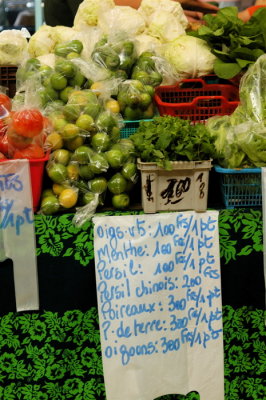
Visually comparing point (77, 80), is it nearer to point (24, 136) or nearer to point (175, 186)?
point (24, 136)

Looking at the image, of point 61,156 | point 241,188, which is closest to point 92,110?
point 61,156

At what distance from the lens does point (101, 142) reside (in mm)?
1525

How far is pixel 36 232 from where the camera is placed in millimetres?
1470

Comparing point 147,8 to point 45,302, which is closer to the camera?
point 45,302

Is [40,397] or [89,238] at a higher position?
[89,238]

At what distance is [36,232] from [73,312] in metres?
0.28

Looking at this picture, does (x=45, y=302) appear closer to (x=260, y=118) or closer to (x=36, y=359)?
(x=36, y=359)

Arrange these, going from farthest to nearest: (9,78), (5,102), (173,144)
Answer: (9,78)
(5,102)
(173,144)

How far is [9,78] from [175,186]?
106 centimetres

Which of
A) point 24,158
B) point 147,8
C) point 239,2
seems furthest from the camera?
point 239,2

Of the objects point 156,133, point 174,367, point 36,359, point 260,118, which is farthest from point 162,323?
point 260,118

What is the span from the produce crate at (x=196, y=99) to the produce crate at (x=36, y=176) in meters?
0.57

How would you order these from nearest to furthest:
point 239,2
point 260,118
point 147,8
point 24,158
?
1. point 24,158
2. point 260,118
3. point 147,8
4. point 239,2

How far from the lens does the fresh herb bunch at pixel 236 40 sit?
1875mm
